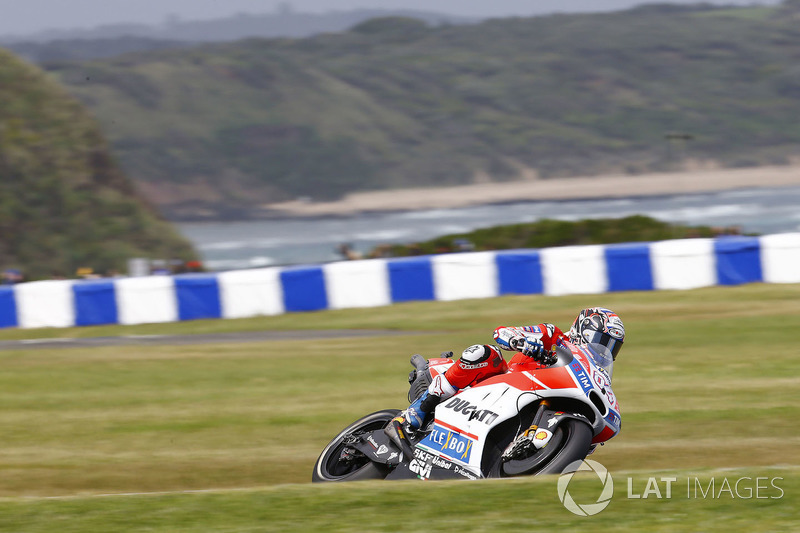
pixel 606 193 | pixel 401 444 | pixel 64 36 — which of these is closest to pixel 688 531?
pixel 401 444

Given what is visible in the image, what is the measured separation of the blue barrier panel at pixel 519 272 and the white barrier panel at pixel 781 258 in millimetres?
3511

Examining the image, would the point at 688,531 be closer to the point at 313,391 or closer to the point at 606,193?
the point at 313,391

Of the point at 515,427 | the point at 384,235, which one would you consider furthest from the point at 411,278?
the point at 384,235

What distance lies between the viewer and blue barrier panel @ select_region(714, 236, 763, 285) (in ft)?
51.5

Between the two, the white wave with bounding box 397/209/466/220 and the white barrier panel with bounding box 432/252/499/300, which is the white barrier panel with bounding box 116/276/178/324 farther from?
the white wave with bounding box 397/209/466/220

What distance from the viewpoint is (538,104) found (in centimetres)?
7288

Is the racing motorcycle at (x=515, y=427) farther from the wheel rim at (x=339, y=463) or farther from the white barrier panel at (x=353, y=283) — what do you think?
the white barrier panel at (x=353, y=283)

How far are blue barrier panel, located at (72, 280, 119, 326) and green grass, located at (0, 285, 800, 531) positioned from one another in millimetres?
329

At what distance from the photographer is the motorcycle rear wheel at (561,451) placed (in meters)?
5.80

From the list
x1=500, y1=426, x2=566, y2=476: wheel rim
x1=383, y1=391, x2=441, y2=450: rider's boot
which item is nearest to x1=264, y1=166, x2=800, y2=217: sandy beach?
x1=383, y1=391, x2=441, y2=450: rider's boot

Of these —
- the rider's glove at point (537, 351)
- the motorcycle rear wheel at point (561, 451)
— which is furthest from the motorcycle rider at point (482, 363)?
the motorcycle rear wheel at point (561, 451)

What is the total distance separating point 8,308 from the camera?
15.9 metres

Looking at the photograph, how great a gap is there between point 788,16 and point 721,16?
5.34 m

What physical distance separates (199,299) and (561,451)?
10.9 metres
